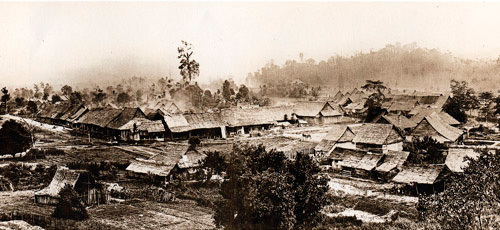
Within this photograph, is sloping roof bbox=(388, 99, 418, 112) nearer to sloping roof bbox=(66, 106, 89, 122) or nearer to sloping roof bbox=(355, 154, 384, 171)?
sloping roof bbox=(355, 154, 384, 171)

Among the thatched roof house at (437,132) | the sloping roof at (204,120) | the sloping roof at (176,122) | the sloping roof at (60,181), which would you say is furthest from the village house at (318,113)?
the sloping roof at (60,181)

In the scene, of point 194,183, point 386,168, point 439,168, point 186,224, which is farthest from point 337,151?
point 186,224

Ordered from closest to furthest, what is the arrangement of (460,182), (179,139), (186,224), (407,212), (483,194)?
(483,194) < (460,182) < (186,224) < (407,212) < (179,139)

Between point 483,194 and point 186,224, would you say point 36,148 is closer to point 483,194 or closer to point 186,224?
point 186,224

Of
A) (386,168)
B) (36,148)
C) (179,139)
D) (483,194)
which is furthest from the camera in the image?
(179,139)

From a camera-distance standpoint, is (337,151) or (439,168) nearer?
(439,168)
